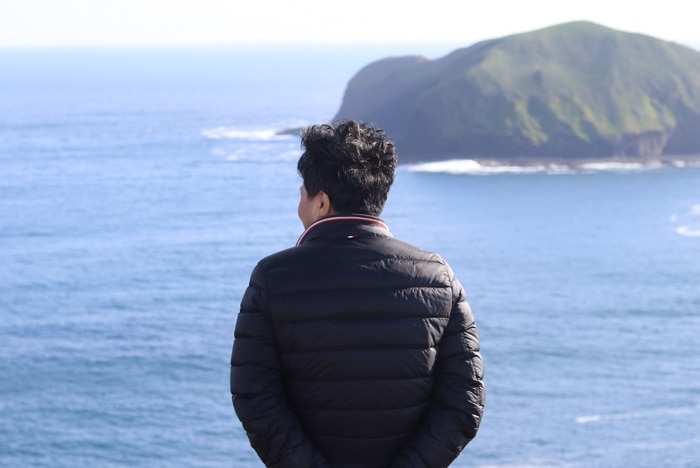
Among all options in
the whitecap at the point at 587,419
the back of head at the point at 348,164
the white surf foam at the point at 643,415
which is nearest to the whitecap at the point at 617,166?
the white surf foam at the point at 643,415

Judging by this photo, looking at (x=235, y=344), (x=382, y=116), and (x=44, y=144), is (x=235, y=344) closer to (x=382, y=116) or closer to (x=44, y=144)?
(x=382, y=116)

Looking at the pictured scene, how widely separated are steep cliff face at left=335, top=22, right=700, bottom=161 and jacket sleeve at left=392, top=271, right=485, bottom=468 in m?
129

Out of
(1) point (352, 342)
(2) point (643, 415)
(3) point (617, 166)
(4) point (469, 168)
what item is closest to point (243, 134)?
(4) point (469, 168)

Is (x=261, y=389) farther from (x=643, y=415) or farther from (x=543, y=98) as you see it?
(x=543, y=98)

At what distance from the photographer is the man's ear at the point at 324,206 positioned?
4957 mm

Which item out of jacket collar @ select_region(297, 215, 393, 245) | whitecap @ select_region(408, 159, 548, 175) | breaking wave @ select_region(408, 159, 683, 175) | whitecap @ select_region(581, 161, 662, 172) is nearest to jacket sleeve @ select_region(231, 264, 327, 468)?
jacket collar @ select_region(297, 215, 393, 245)

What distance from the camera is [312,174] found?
4938mm

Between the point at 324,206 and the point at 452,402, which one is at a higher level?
the point at 324,206

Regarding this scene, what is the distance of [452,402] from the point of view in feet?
15.8

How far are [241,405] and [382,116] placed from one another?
14329cm

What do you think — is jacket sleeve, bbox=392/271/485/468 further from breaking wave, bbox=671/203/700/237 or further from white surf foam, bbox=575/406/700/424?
breaking wave, bbox=671/203/700/237

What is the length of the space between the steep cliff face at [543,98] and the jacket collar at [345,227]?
12893 cm

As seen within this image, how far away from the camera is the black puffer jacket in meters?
4.72

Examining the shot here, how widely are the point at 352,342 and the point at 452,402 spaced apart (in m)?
0.55
